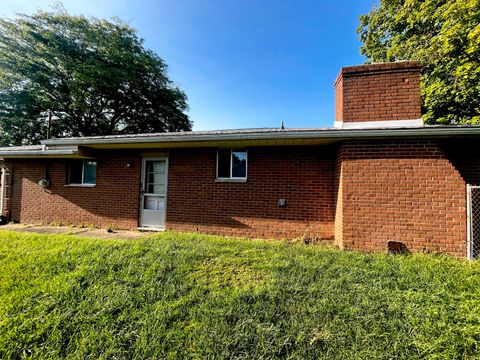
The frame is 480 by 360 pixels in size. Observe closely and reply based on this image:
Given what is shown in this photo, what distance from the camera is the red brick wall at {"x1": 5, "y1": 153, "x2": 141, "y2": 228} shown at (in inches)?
279

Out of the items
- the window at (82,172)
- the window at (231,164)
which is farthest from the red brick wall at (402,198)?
the window at (82,172)

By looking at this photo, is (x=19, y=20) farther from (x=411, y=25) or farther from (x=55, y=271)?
(x=411, y=25)

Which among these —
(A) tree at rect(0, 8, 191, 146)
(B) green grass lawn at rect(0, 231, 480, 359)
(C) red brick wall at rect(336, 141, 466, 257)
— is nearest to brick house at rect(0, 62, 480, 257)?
(C) red brick wall at rect(336, 141, 466, 257)

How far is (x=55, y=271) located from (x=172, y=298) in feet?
7.92

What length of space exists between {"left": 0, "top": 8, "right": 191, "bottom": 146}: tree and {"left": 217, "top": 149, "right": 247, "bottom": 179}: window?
52.0ft

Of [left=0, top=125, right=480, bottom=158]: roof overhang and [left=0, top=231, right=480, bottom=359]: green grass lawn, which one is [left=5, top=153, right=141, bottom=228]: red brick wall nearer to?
[left=0, top=125, right=480, bottom=158]: roof overhang

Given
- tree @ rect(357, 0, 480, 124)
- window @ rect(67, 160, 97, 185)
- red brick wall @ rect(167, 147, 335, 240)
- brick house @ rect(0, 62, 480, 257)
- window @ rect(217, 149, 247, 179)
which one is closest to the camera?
brick house @ rect(0, 62, 480, 257)

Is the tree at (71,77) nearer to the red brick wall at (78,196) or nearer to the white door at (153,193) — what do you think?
the red brick wall at (78,196)

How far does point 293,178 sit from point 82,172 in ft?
24.3

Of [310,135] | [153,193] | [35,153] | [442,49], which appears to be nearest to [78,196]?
[35,153]

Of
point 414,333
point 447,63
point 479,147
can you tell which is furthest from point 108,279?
point 447,63

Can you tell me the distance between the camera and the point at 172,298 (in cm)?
306

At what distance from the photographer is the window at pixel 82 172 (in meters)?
7.62

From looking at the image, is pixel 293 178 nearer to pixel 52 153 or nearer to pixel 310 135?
pixel 310 135
